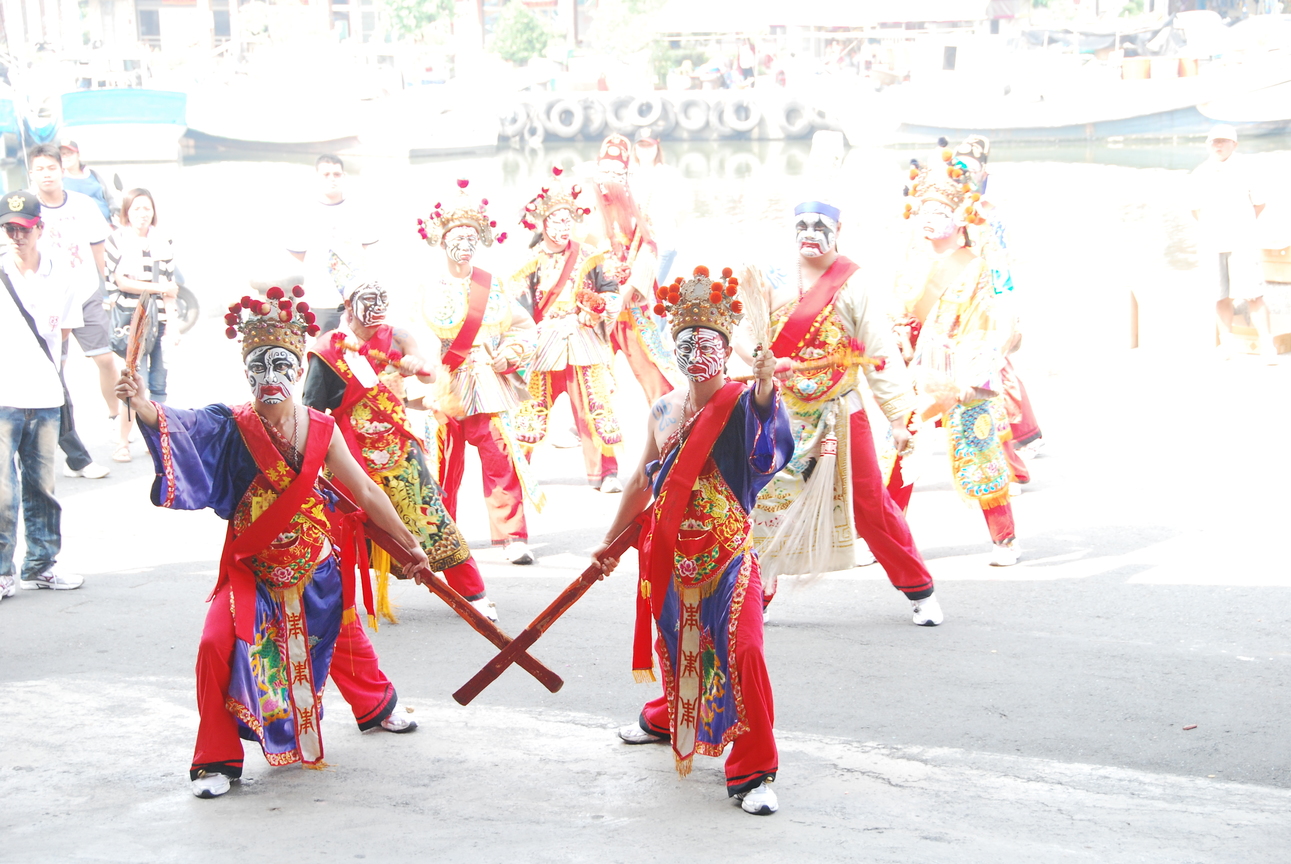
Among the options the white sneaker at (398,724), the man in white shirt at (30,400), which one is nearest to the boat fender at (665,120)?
the man in white shirt at (30,400)

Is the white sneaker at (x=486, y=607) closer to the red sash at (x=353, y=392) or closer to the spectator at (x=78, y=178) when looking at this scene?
the red sash at (x=353, y=392)

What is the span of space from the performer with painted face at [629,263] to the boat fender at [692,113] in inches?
1323

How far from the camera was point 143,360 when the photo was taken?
8.88m

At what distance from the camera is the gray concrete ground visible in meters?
3.69

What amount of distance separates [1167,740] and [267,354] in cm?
322

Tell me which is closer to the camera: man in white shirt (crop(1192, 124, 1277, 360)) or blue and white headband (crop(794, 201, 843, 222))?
blue and white headband (crop(794, 201, 843, 222))

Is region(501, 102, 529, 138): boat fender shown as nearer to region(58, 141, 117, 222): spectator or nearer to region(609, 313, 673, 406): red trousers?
region(58, 141, 117, 222): spectator

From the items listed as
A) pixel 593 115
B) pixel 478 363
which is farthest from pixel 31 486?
pixel 593 115

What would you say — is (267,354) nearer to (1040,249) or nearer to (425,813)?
(425,813)

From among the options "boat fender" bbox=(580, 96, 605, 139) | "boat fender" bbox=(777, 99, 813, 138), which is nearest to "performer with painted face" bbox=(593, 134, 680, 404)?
"boat fender" bbox=(580, 96, 605, 139)

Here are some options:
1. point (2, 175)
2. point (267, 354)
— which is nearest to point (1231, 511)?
point (267, 354)

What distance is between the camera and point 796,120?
41625 millimetres

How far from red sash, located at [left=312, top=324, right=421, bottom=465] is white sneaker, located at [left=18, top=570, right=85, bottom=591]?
1.91 meters

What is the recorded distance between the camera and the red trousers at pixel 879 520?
5.54 meters
